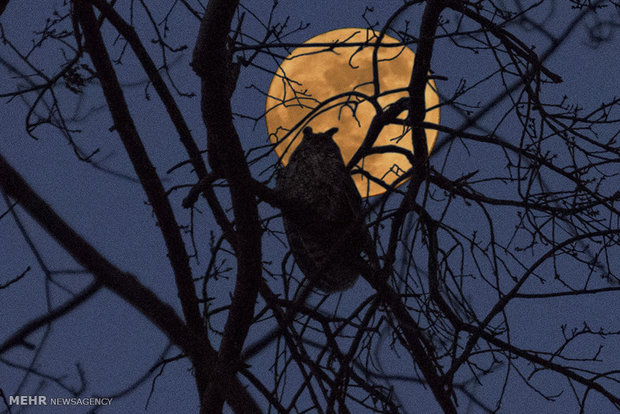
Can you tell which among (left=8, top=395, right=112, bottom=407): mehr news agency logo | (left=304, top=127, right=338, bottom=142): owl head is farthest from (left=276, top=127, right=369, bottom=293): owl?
(left=8, top=395, right=112, bottom=407): mehr news agency logo

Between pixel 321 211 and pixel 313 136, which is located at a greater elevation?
pixel 313 136

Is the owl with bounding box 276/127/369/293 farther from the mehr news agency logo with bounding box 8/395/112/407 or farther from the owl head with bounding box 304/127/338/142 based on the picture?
the mehr news agency logo with bounding box 8/395/112/407

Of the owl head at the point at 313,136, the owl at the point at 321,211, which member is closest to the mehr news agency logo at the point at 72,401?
the owl at the point at 321,211

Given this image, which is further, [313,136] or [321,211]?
[313,136]

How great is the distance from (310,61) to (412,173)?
65cm

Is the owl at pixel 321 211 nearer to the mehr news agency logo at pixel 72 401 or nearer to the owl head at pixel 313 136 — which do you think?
the owl head at pixel 313 136

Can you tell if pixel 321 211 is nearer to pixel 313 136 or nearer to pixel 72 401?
pixel 313 136

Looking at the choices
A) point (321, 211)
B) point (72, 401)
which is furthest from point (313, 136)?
point (72, 401)

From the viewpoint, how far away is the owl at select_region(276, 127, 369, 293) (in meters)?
1.37

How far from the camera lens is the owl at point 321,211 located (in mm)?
1370

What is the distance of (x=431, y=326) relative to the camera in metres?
1.48

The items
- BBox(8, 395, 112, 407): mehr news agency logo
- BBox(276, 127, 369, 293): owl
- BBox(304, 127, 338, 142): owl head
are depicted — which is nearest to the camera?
BBox(276, 127, 369, 293): owl

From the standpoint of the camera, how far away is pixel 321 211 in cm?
137

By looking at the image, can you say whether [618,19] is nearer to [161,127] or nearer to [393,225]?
[393,225]
